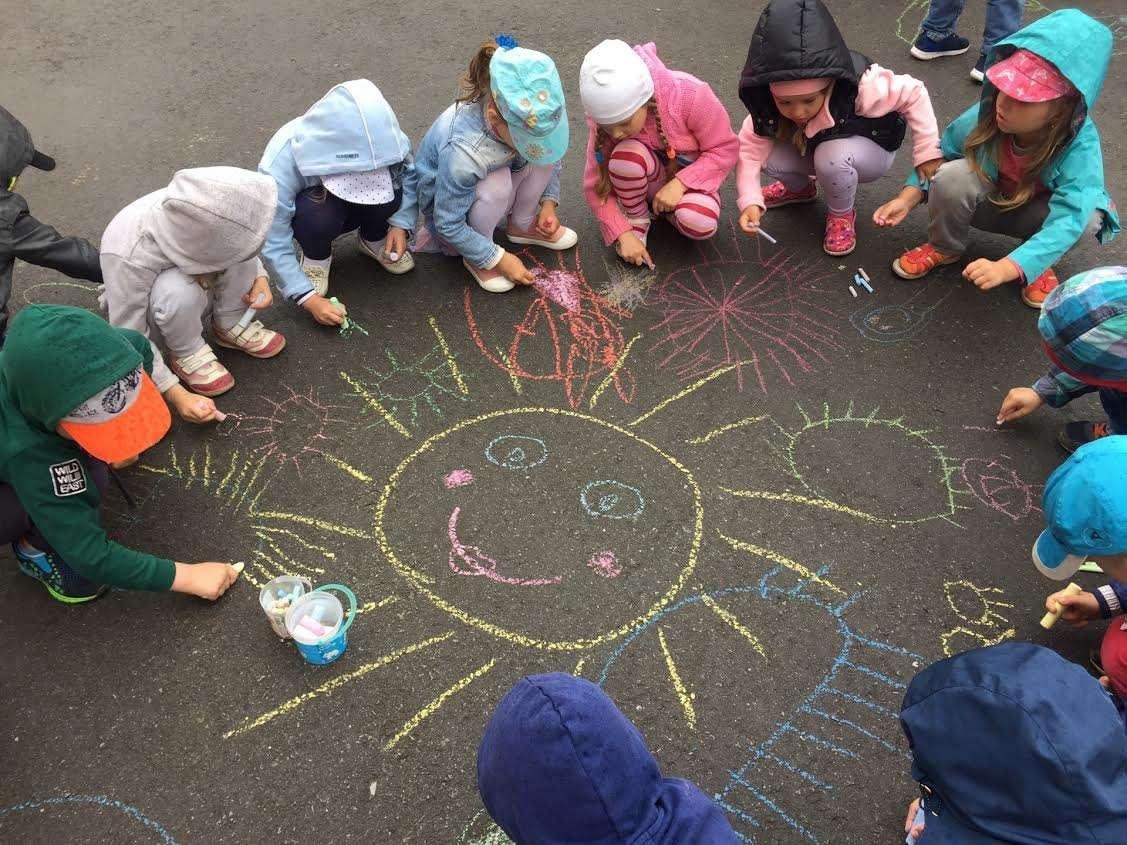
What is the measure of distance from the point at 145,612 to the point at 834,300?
8.84ft

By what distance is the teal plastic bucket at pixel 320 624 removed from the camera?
2336 millimetres

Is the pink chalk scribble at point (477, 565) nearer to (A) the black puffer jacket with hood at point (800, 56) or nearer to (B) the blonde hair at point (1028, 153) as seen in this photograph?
(A) the black puffer jacket with hood at point (800, 56)

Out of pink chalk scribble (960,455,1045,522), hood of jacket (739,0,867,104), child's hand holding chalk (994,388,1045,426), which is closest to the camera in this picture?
pink chalk scribble (960,455,1045,522)

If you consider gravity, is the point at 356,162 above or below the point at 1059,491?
above

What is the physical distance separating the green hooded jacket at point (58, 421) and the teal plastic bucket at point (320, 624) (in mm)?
378

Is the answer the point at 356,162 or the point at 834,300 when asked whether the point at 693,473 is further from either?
the point at 356,162

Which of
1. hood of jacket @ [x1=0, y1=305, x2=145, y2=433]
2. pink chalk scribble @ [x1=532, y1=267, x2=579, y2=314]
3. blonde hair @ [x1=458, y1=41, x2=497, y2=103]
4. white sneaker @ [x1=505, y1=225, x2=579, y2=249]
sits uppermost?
blonde hair @ [x1=458, y1=41, x2=497, y2=103]

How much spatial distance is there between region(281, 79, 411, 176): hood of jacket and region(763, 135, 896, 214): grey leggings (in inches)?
62.1

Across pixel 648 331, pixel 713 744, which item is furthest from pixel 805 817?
pixel 648 331

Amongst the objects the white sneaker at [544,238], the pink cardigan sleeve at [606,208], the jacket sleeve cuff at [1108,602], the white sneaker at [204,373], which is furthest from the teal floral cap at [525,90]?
the jacket sleeve cuff at [1108,602]

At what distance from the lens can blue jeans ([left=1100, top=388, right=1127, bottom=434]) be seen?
2.62 metres

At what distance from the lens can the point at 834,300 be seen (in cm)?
343

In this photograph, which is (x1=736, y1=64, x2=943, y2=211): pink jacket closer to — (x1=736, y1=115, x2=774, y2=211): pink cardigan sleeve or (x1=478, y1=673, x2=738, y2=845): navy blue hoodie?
(x1=736, y1=115, x2=774, y2=211): pink cardigan sleeve

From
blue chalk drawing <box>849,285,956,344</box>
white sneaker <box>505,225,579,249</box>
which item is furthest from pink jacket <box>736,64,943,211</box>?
white sneaker <box>505,225,579,249</box>
